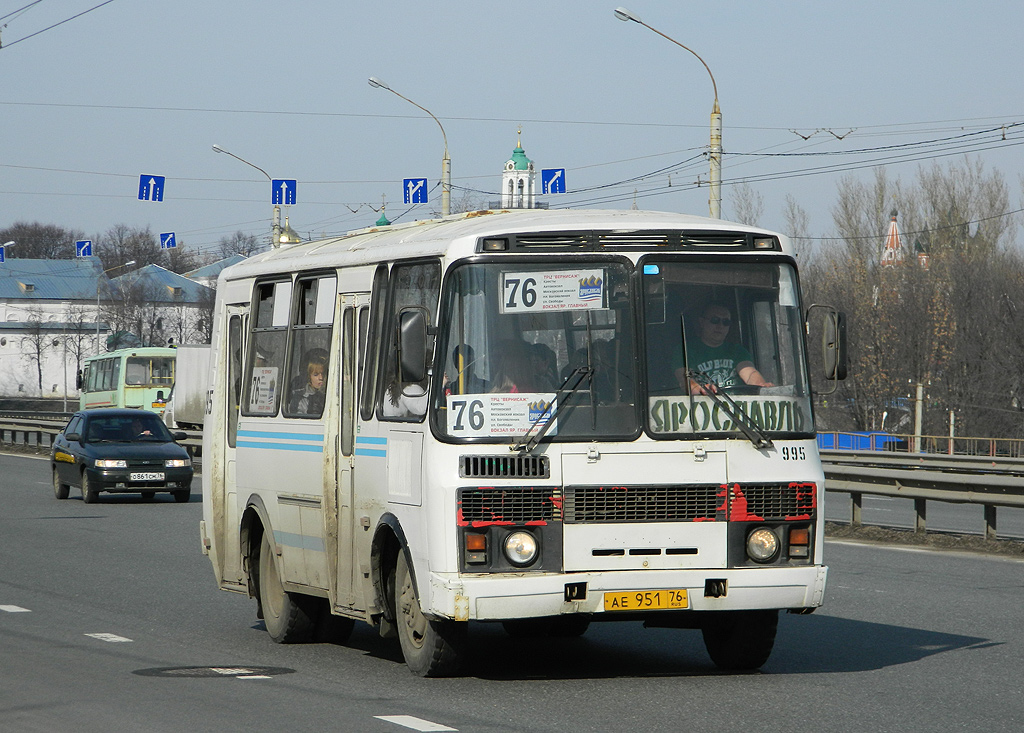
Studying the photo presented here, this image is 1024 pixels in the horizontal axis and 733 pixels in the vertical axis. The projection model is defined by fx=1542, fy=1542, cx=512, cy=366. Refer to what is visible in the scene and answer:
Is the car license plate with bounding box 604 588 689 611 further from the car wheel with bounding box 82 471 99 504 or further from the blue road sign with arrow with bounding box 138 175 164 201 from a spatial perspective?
the blue road sign with arrow with bounding box 138 175 164 201

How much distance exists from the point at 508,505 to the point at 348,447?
1.75 m

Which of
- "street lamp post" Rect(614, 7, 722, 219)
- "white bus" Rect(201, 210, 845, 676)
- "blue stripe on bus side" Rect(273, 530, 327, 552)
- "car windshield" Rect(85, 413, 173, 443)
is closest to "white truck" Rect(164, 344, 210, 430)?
"car windshield" Rect(85, 413, 173, 443)

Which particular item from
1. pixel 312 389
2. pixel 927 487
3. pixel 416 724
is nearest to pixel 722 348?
pixel 416 724

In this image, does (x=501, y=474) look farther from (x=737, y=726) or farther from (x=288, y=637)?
(x=288, y=637)

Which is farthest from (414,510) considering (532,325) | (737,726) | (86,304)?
(86,304)

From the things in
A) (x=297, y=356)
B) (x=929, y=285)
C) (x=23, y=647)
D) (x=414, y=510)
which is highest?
(x=929, y=285)

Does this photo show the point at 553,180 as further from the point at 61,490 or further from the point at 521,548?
the point at 521,548

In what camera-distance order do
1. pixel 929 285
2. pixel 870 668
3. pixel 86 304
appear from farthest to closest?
pixel 86 304 < pixel 929 285 < pixel 870 668

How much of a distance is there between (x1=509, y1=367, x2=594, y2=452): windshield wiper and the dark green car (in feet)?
59.6

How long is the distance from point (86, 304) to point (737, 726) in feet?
431

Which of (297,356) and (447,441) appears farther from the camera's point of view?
(297,356)

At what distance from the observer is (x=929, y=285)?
70125 mm

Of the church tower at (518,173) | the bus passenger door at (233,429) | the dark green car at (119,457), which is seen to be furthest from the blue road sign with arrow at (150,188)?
the church tower at (518,173)

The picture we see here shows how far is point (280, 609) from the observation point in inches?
419
